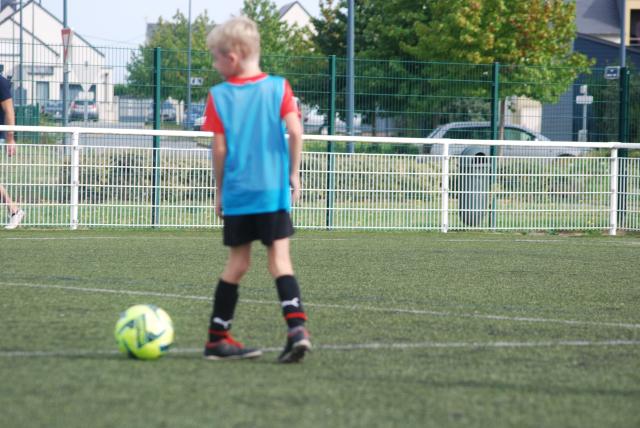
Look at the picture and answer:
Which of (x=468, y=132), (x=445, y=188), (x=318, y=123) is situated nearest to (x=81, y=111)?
(x=318, y=123)

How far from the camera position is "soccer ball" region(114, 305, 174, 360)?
5.30m

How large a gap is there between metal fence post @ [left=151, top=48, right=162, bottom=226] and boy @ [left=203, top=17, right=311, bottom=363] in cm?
949

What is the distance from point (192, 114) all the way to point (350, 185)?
2723 millimetres

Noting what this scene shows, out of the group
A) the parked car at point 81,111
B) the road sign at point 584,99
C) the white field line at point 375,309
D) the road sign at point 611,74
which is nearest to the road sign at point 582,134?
the road sign at point 584,99

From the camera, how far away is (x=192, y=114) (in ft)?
52.9

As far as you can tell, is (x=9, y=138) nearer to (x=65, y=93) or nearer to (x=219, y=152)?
(x=65, y=93)

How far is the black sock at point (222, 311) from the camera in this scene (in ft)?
17.8

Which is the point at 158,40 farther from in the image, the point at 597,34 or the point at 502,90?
the point at 502,90

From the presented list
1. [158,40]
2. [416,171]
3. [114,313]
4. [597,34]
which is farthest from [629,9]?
[114,313]

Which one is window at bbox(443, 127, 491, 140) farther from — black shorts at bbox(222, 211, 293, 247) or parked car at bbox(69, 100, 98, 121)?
black shorts at bbox(222, 211, 293, 247)

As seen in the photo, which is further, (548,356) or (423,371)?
(548,356)

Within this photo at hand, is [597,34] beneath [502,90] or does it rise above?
above

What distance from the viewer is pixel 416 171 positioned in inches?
605

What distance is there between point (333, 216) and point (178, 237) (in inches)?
106
